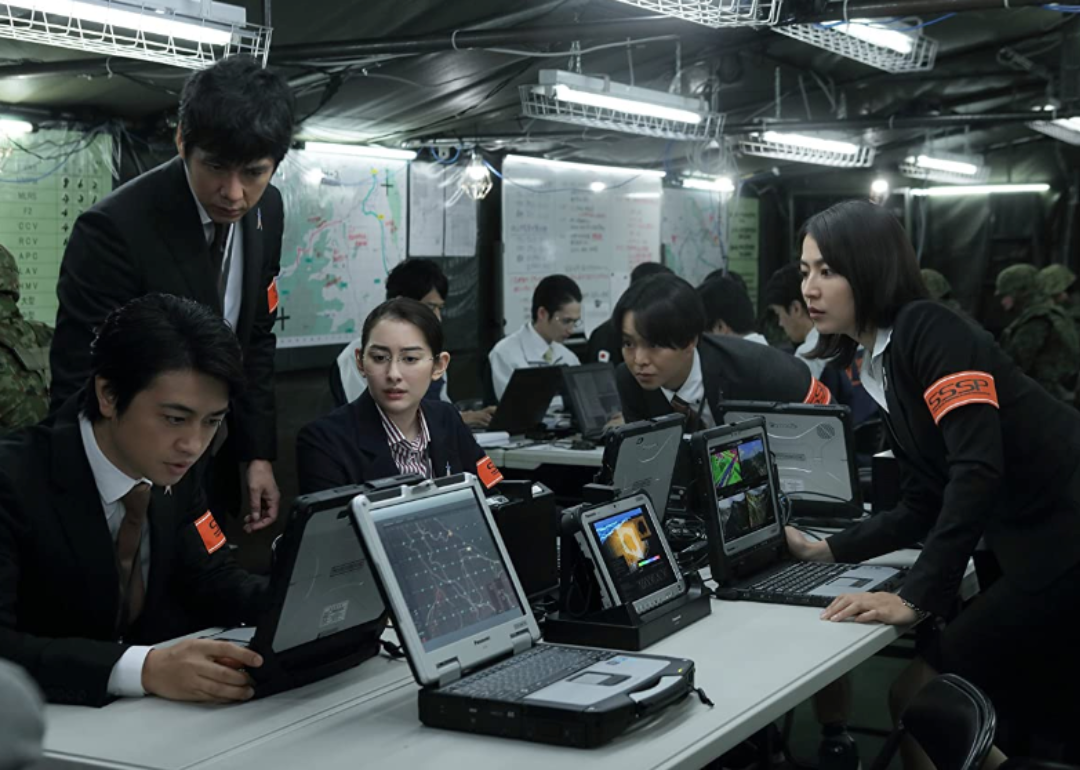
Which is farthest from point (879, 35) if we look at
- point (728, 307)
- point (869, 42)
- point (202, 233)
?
point (202, 233)

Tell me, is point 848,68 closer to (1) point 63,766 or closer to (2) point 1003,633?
(2) point 1003,633

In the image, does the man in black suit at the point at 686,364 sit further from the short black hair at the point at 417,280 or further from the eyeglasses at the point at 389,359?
the short black hair at the point at 417,280

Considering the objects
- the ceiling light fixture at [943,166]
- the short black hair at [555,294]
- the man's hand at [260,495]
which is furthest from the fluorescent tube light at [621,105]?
the ceiling light fixture at [943,166]

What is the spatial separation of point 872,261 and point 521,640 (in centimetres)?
112

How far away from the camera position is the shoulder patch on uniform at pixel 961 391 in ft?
7.57

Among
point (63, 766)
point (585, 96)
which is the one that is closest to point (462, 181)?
point (585, 96)

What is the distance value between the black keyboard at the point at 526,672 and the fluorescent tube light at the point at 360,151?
4.74 m

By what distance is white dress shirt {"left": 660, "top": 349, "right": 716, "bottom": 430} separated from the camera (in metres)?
3.42

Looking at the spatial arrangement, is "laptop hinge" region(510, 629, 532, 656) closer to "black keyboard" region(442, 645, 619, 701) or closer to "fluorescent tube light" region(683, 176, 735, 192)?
"black keyboard" region(442, 645, 619, 701)

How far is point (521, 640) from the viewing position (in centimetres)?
194

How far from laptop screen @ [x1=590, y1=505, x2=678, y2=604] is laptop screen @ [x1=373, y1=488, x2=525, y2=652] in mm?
250

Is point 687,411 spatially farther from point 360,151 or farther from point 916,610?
point 360,151

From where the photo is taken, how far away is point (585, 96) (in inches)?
195

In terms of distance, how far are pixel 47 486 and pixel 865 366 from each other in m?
1.69
